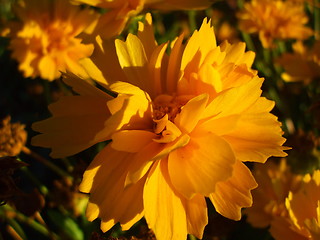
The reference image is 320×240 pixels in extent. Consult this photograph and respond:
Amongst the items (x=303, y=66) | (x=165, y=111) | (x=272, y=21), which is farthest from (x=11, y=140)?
(x=272, y=21)

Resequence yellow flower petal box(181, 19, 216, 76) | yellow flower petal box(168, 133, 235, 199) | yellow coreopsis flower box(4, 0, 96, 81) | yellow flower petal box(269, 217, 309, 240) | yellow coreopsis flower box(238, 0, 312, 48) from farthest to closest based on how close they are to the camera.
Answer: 1. yellow coreopsis flower box(238, 0, 312, 48)
2. yellow coreopsis flower box(4, 0, 96, 81)
3. yellow flower petal box(269, 217, 309, 240)
4. yellow flower petal box(181, 19, 216, 76)
5. yellow flower petal box(168, 133, 235, 199)

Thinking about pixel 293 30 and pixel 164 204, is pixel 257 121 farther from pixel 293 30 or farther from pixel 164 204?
pixel 293 30

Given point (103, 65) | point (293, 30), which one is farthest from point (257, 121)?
point (293, 30)

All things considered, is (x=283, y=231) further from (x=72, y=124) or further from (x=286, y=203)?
(x=72, y=124)

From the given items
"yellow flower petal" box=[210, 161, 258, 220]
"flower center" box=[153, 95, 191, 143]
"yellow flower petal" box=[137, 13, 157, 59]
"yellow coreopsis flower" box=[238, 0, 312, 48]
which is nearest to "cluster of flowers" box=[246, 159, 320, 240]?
"yellow flower petal" box=[210, 161, 258, 220]

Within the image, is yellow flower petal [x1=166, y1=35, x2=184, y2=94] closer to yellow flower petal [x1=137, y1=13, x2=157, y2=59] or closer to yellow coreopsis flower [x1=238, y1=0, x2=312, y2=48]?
yellow flower petal [x1=137, y1=13, x2=157, y2=59]

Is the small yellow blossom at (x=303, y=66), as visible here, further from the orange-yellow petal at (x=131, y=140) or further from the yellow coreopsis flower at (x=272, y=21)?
the orange-yellow petal at (x=131, y=140)

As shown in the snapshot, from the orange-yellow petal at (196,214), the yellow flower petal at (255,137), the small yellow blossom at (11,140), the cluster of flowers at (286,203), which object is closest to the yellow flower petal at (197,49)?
the yellow flower petal at (255,137)
